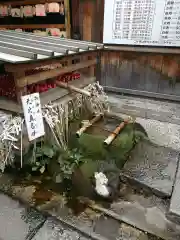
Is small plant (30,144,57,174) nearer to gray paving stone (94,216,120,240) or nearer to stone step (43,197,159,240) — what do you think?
stone step (43,197,159,240)

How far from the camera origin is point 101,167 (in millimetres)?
2725

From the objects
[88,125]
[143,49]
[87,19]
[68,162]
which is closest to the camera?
[68,162]

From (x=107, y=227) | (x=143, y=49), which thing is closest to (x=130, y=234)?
(x=107, y=227)

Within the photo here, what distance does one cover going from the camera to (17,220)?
7.30ft

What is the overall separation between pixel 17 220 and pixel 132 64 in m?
5.04

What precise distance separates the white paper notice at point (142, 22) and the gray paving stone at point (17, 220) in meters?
4.95

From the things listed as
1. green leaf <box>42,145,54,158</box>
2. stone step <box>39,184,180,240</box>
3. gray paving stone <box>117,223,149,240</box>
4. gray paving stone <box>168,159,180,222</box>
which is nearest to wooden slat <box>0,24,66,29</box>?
green leaf <box>42,145,54,158</box>

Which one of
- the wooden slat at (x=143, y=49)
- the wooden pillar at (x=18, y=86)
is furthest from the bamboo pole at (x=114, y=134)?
the wooden slat at (x=143, y=49)

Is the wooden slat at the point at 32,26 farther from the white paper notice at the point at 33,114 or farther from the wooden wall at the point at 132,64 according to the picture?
the white paper notice at the point at 33,114

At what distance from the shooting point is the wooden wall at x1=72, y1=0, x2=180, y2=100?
17.4 ft

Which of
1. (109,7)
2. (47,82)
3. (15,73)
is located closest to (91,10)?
(109,7)

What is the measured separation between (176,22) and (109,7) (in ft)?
6.15

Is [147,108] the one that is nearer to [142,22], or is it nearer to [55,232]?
[142,22]

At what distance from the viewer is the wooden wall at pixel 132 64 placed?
17.4ft
